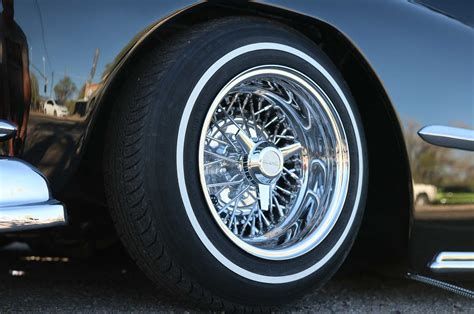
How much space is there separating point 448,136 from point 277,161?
66 cm

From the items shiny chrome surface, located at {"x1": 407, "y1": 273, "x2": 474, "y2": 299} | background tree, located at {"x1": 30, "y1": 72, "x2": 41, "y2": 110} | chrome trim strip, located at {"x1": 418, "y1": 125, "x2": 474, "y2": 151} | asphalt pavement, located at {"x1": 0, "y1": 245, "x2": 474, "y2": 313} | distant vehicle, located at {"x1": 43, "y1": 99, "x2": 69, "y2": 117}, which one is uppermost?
background tree, located at {"x1": 30, "y1": 72, "x2": 41, "y2": 110}

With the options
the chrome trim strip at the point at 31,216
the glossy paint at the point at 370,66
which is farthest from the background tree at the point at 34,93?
the chrome trim strip at the point at 31,216

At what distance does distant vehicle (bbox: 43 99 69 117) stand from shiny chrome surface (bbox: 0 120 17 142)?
0.10 metres

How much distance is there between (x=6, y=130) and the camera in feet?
5.87

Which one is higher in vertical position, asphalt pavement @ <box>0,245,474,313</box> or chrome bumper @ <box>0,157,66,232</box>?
chrome bumper @ <box>0,157,66,232</box>

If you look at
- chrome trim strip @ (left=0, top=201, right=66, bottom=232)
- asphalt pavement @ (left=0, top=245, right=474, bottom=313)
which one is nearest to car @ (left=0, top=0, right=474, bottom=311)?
chrome trim strip @ (left=0, top=201, right=66, bottom=232)

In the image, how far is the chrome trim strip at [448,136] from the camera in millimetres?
2326

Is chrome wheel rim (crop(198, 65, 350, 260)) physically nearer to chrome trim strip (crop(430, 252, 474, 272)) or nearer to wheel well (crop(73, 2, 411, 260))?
wheel well (crop(73, 2, 411, 260))

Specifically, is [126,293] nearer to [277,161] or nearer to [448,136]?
[277,161]

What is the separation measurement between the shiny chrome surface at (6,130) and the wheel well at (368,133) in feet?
0.98

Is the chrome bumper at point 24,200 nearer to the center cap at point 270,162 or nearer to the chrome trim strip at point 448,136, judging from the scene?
the center cap at point 270,162

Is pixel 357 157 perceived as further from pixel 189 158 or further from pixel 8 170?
pixel 8 170

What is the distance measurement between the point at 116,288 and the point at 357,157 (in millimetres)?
1029

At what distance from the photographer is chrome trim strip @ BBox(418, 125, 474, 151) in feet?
7.63
